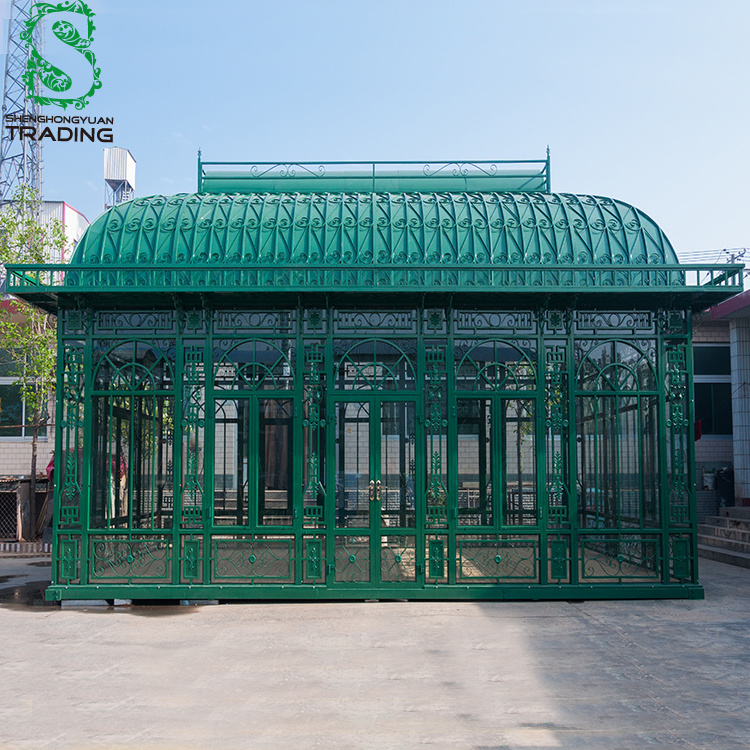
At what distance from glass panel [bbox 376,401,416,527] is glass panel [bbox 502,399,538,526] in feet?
4.20

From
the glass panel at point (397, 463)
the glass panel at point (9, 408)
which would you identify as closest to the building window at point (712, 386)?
the glass panel at point (397, 463)

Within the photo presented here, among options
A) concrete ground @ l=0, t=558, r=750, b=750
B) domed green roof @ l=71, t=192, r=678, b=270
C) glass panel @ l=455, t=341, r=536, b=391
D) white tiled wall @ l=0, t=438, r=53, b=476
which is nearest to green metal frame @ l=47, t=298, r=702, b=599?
glass panel @ l=455, t=341, r=536, b=391

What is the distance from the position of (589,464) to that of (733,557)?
17.5 ft

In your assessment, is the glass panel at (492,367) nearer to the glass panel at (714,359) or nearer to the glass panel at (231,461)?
the glass panel at (231,461)

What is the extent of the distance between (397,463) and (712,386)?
43.5 ft

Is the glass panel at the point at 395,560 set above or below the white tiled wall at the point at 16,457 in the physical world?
below

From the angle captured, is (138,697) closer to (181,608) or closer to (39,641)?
(39,641)

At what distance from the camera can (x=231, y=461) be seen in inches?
406

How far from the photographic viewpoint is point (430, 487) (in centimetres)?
1020

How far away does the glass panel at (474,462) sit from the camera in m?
10.2

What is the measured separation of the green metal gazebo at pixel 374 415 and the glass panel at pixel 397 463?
1.2 inches

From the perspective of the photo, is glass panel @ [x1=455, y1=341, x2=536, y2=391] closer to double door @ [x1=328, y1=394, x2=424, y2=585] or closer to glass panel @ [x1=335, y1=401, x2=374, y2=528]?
double door @ [x1=328, y1=394, x2=424, y2=585]

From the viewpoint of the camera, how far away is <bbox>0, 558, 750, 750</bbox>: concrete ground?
216 inches

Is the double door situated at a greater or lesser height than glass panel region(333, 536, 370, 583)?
greater
